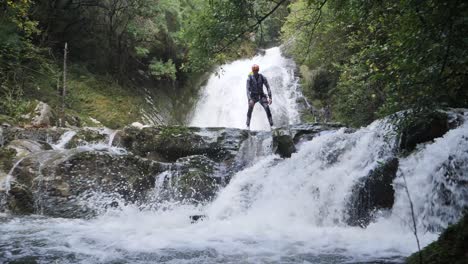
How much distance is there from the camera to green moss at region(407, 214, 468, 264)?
2.39 metres

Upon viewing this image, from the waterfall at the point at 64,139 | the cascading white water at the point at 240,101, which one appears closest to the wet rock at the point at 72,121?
the waterfall at the point at 64,139

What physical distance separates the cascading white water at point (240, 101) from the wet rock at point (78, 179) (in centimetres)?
972

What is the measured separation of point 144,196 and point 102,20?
35.6 feet

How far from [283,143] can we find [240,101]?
958 centimetres

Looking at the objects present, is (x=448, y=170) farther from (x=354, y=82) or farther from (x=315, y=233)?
(x=354, y=82)

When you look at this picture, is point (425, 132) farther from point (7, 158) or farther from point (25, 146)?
point (25, 146)

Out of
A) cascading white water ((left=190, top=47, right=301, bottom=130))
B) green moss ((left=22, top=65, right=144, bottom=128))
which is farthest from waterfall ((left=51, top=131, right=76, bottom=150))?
cascading white water ((left=190, top=47, right=301, bottom=130))

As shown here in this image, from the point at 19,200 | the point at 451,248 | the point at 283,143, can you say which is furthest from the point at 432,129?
the point at 19,200

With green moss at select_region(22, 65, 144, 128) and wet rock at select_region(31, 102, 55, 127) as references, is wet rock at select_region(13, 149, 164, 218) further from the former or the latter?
green moss at select_region(22, 65, 144, 128)

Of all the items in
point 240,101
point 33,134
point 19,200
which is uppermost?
point 240,101

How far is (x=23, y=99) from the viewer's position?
12.8 metres

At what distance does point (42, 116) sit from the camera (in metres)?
12.4

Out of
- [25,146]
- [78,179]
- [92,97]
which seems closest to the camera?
[78,179]

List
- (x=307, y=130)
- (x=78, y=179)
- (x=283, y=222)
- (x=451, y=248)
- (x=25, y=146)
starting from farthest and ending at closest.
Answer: (x=307, y=130) < (x=25, y=146) < (x=78, y=179) < (x=283, y=222) < (x=451, y=248)
